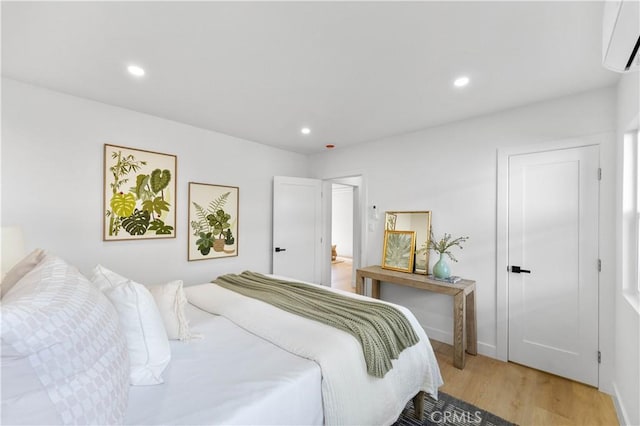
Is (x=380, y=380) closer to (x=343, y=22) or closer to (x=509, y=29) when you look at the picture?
(x=343, y=22)

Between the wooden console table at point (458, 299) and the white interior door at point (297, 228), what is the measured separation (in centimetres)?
126

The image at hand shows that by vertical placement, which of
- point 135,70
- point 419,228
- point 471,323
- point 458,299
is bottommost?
point 471,323

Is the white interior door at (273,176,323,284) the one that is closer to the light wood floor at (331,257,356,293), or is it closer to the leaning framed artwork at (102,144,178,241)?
the light wood floor at (331,257,356,293)

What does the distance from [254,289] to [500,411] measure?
2135mm

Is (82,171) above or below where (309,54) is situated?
below

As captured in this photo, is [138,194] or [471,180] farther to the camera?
[471,180]

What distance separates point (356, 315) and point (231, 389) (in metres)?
0.90

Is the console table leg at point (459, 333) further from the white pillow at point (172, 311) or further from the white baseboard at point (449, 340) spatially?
the white pillow at point (172, 311)

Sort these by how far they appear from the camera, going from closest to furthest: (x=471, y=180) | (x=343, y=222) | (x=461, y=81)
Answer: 1. (x=461, y=81)
2. (x=471, y=180)
3. (x=343, y=222)

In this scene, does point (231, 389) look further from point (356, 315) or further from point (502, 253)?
point (502, 253)

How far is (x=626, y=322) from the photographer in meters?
1.91

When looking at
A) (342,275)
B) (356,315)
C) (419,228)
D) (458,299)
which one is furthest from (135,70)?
(342,275)

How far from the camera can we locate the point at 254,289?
96.6 inches

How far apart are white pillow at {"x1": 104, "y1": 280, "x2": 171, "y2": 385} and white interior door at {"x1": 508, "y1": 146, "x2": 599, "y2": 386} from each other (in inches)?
121
